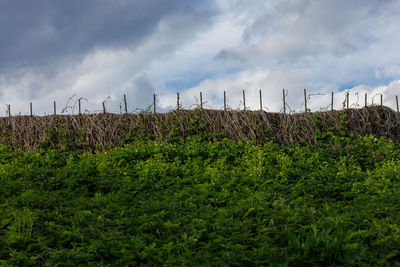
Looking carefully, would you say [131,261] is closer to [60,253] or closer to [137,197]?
[60,253]

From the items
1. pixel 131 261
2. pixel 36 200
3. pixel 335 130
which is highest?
pixel 335 130

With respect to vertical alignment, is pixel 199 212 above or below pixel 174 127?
below

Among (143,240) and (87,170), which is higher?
(87,170)

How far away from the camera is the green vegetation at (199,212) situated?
3389 millimetres

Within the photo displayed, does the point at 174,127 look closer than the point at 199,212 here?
No

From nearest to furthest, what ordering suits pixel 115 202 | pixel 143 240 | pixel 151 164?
pixel 143 240 → pixel 115 202 → pixel 151 164

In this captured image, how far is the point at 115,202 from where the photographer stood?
5.42 metres

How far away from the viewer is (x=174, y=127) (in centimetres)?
1095

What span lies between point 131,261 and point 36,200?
2.49 meters

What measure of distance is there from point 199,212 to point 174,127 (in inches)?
250

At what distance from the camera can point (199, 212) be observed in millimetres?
4859

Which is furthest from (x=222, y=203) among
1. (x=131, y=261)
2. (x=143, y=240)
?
(x=131, y=261)

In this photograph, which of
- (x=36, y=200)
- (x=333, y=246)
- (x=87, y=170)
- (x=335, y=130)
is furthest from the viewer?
(x=335, y=130)

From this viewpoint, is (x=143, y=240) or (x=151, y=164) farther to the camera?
(x=151, y=164)
